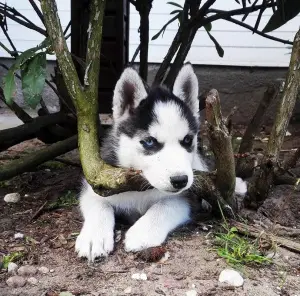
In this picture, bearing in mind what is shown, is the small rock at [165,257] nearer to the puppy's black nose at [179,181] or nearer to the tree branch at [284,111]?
the puppy's black nose at [179,181]

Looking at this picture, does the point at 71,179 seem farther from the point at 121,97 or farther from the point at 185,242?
the point at 185,242

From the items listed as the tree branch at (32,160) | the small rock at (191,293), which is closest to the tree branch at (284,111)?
the small rock at (191,293)

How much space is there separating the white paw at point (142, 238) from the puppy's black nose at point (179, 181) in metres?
0.31

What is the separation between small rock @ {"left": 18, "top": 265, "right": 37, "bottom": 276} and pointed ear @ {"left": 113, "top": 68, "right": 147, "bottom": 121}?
1205 millimetres

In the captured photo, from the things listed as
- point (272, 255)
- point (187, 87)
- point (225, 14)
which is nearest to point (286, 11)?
point (225, 14)

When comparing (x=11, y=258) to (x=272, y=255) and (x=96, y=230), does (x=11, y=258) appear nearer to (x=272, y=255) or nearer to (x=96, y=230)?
(x=96, y=230)

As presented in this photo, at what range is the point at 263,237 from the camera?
287 cm

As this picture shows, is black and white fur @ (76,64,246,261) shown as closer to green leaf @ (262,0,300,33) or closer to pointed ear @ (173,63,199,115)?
pointed ear @ (173,63,199,115)

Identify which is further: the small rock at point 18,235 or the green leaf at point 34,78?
the small rock at point 18,235

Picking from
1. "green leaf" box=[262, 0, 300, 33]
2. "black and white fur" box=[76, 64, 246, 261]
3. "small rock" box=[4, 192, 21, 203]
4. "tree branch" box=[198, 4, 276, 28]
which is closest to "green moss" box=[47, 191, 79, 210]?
"black and white fur" box=[76, 64, 246, 261]

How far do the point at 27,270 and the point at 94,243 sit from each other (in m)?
0.36

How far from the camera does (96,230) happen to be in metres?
2.82

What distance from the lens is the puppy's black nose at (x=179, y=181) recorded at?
2725mm

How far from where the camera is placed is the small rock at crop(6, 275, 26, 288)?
2.43 meters
